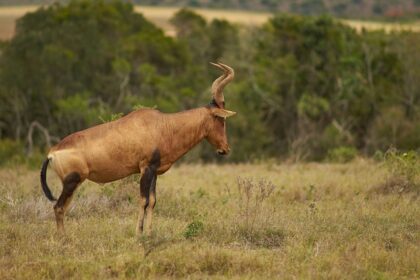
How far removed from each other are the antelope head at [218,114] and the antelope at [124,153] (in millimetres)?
169

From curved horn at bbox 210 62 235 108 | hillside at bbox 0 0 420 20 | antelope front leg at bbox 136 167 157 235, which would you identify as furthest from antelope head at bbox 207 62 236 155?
Result: hillside at bbox 0 0 420 20

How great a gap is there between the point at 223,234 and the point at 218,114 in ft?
5.70

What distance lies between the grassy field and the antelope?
621 mm

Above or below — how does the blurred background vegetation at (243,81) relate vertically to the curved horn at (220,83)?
below

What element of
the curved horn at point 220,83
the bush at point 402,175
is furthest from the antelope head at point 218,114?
the bush at point 402,175

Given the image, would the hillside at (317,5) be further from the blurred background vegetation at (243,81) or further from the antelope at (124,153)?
the antelope at (124,153)

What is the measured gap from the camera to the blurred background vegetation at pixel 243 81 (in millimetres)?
36125

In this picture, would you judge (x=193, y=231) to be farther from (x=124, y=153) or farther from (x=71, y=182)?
(x=71, y=182)

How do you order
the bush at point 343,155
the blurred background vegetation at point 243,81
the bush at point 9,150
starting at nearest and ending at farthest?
1. the bush at point 343,155
2. the bush at point 9,150
3. the blurred background vegetation at point 243,81

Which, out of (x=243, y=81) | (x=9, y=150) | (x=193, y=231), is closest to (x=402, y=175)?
(x=193, y=231)

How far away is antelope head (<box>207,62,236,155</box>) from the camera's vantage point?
10.6 metres

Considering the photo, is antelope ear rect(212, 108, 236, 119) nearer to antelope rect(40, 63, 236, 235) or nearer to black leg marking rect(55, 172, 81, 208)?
antelope rect(40, 63, 236, 235)

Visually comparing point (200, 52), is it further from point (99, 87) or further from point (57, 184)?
point (57, 184)

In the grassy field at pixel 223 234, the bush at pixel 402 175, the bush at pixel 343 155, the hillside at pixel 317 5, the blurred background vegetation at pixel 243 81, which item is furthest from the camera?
the hillside at pixel 317 5
